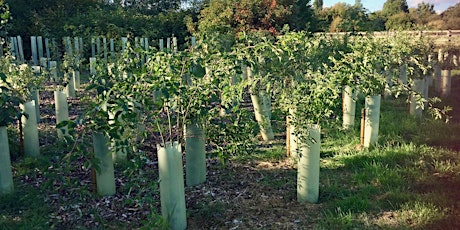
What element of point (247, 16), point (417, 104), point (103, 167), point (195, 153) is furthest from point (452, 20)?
Answer: point (103, 167)

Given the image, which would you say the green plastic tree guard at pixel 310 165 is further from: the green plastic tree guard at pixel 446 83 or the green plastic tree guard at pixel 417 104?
the green plastic tree guard at pixel 446 83

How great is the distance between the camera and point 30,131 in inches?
181

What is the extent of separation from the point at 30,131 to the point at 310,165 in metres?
2.93

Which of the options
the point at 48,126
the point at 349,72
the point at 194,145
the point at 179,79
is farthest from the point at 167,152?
the point at 48,126

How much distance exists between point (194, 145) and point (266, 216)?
873 millimetres

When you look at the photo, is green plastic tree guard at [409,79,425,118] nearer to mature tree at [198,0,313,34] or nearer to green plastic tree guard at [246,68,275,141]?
green plastic tree guard at [246,68,275,141]

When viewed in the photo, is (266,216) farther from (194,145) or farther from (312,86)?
(312,86)

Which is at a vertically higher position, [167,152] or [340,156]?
[167,152]

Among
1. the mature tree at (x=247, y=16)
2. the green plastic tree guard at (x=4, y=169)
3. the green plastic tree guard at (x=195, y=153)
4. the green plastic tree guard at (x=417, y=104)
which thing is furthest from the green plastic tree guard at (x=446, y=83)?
the mature tree at (x=247, y=16)

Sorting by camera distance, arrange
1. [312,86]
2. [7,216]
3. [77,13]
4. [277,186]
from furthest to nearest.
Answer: [77,13], [277,186], [312,86], [7,216]

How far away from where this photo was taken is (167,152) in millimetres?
2984

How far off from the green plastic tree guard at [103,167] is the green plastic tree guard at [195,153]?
2.11 feet

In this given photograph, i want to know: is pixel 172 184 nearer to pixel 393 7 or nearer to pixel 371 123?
pixel 371 123

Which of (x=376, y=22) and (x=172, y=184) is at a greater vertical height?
(x=376, y=22)
